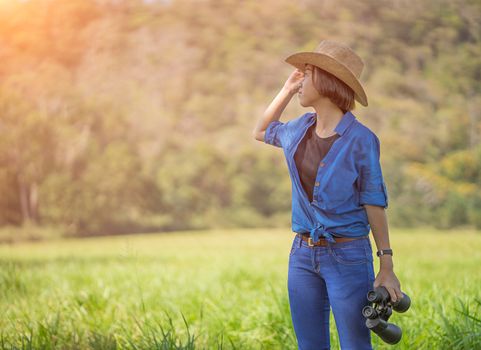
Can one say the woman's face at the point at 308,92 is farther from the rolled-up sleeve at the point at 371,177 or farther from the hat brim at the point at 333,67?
the rolled-up sleeve at the point at 371,177

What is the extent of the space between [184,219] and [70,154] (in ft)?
11.1

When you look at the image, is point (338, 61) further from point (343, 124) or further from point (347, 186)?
point (347, 186)

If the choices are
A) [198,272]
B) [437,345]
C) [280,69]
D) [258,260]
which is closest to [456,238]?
[258,260]

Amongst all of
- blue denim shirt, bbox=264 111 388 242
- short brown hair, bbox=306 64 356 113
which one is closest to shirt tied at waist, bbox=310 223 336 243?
blue denim shirt, bbox=264 111 388 242

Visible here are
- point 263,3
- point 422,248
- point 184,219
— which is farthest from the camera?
point 263,3

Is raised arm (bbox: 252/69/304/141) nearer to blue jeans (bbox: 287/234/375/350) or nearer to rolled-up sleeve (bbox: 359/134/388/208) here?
rolled-up sleeve (bbox: 359/134/388/208)

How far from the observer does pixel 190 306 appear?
17.1 feet

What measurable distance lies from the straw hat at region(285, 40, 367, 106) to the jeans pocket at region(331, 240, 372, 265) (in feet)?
1.85

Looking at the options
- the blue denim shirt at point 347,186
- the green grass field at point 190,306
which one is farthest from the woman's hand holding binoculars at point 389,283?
the green grass field at point 190,306

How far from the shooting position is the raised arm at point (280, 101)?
2.65 m

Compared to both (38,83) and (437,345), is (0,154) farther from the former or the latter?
(437,345)

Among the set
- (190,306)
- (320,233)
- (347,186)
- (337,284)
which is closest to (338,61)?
(347,186)

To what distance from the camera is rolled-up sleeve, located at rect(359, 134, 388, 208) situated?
2.40m

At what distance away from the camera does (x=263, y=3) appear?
22.3 m
